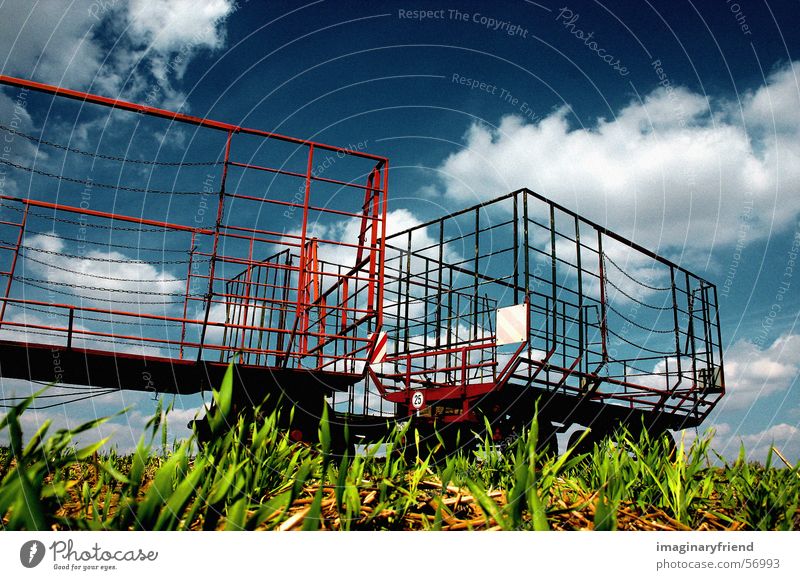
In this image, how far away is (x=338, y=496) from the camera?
1.61 meters

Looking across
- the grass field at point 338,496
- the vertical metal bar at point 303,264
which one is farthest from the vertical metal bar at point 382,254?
the grass field at point 338,496

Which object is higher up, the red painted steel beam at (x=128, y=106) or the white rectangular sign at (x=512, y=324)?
the red painted steel beam at (x=128, y=106)

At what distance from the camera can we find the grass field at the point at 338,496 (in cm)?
130
